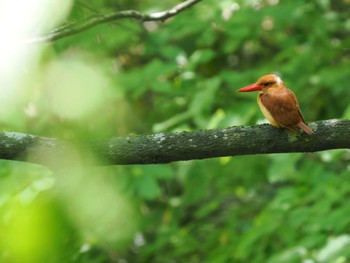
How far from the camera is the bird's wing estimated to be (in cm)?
308

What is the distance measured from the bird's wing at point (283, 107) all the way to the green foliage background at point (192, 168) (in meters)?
0.94

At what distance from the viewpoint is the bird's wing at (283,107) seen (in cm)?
308

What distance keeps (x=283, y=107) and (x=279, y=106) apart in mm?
24

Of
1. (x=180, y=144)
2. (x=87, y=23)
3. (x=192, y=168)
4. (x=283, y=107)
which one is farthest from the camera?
(x=192, y=168)

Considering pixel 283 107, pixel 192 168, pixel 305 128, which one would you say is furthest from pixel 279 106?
pixel 192 168

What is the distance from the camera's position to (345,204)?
14.0 feet

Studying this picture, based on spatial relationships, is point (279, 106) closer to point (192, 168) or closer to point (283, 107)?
point (283, 107)

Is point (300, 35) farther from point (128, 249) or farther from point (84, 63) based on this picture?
point (128, 249)

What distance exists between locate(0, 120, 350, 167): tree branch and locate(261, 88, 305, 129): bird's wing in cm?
7

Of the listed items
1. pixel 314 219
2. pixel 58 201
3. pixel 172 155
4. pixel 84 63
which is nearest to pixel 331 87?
pixel 314 219

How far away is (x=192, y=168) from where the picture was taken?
5230 mm

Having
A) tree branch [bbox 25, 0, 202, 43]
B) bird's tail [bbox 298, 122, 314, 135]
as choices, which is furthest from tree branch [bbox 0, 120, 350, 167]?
tree branch [bbox 25, 0, 202, 43]

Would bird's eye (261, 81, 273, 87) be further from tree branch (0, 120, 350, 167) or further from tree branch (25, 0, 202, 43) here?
tree branch (25, 0, 202, 43)

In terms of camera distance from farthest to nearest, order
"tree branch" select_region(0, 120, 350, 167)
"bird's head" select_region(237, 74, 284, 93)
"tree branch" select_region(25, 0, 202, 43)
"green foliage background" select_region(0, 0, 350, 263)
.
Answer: "green foliage background" select_region(0, 0, 350, 263), "bird's head" select_region(237, 74, 284, 93), "tree branch" select_region(25, 0, 202, 43), "tree branch" select_region(0, 120, 350, 167)
